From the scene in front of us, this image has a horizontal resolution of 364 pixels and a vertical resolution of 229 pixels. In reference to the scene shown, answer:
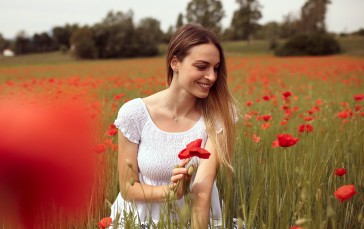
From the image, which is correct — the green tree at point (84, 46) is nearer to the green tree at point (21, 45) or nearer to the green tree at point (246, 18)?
the green tree at point (21, 45)

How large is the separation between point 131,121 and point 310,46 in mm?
29463

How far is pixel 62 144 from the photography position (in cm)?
252

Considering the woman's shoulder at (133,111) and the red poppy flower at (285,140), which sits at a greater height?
the woman's shoulder at (133,111)

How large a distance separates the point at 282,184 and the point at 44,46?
3845 cm

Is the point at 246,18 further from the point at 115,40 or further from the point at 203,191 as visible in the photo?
A: the point at 203,191

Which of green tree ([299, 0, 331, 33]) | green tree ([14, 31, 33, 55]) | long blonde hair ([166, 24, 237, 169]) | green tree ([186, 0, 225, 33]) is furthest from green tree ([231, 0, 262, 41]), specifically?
long blonde hair ([166, 24, 237, 169])

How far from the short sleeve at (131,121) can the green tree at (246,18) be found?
47.1 metres

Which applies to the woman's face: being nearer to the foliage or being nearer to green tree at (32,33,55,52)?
the foliage

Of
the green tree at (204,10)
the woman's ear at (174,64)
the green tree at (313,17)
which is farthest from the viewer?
the green tree at (204,10)

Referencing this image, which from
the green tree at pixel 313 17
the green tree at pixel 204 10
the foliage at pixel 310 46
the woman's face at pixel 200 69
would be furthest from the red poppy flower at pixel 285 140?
the green tree at pixel 204 10

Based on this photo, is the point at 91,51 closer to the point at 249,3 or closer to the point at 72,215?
the point at 249,3

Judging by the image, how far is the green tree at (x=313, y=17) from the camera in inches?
1359

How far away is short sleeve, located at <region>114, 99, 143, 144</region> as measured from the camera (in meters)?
1.89

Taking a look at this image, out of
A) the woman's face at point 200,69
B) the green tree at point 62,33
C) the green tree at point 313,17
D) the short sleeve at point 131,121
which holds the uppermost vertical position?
the green tree at point 313,17
